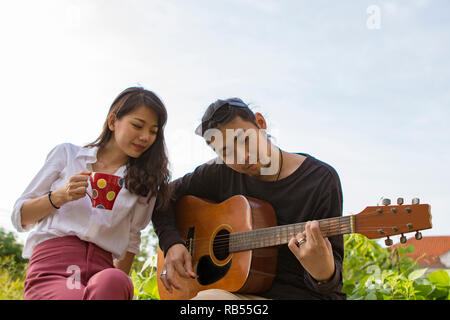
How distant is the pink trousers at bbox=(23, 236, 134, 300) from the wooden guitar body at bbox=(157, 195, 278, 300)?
48 cm

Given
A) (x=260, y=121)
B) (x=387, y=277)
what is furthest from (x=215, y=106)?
(x=387, y=277)

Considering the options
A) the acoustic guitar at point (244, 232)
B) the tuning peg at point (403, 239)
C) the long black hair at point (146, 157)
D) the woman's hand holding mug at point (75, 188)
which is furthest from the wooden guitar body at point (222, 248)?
the woman's hand holding mug at point (75, 188)

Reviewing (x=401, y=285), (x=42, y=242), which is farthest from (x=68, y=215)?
(x=401, y=285)

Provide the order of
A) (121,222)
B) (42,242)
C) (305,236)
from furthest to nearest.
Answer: (121,222), (42,242), (305,236)

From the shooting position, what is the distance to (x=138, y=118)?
1.94 meters

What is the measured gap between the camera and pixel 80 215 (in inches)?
71.2

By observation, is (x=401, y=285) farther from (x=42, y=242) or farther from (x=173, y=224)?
(x=42, y=242)

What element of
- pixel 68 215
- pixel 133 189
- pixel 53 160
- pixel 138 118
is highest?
pixel 138 118

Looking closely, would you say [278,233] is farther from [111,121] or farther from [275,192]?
[111,121]

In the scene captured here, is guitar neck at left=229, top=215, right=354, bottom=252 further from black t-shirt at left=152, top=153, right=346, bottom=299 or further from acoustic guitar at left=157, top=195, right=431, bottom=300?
black t-shirt at left=152, top=153, right=346, bottom=299

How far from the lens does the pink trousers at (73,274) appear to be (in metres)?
1.43

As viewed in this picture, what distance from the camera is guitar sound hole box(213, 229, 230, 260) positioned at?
1999 millimetres

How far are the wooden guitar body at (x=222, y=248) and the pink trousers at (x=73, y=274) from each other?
1.57 ft
